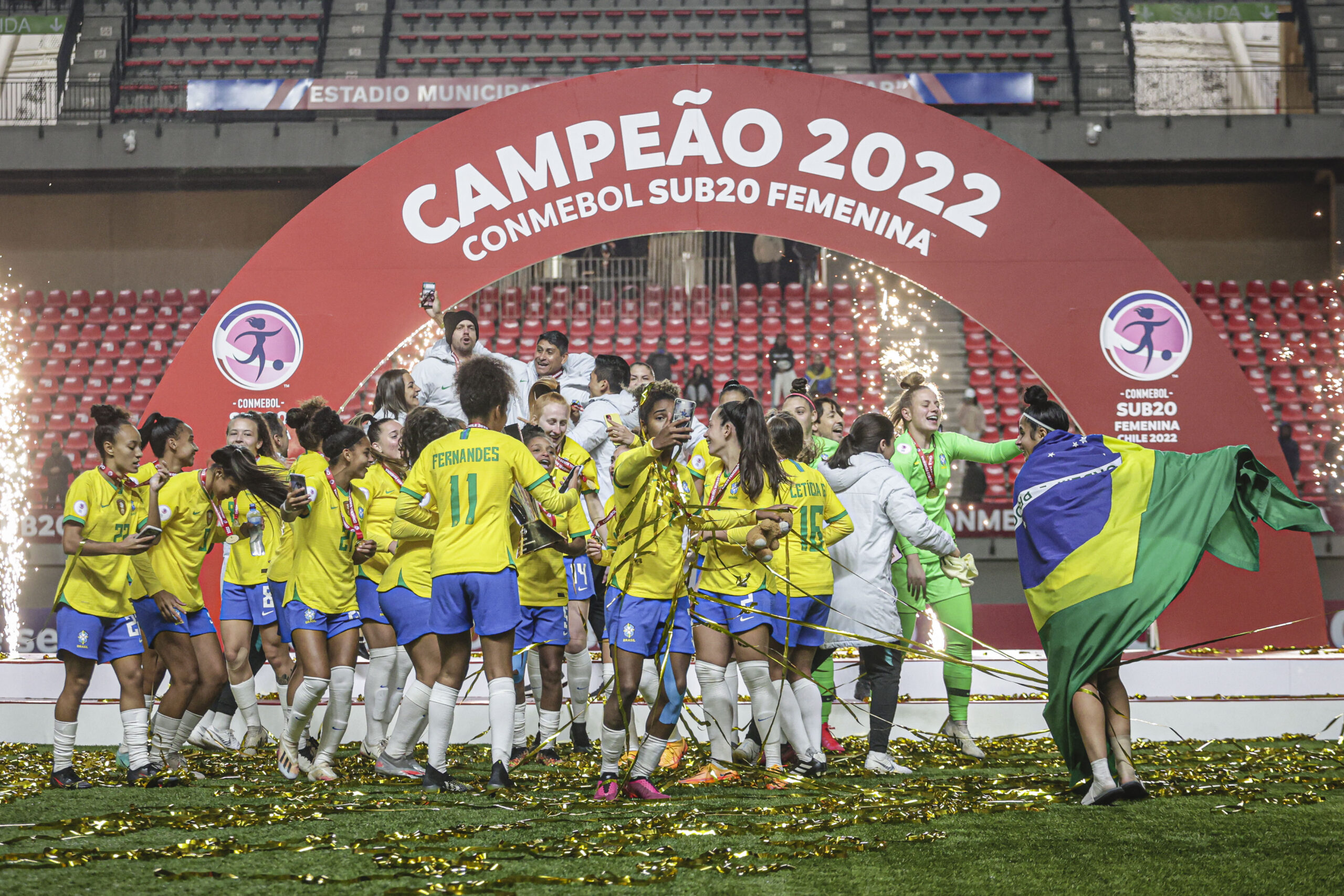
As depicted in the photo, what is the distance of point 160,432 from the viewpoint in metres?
6.21

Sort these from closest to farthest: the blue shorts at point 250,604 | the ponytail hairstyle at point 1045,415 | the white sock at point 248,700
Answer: the ponytail hairstyle at point 1045,415 < the blue shorts at point 250,604 < the white sock at point 248,700

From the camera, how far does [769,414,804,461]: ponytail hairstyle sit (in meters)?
5.80

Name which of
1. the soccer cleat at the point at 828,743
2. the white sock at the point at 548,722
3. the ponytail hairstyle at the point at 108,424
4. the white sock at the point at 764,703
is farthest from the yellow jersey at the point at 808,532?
the ponytail hairstyle at the point at 108,424

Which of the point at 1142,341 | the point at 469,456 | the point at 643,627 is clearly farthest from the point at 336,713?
the point at 1142,341

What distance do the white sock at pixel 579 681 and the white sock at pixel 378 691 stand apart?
95cm

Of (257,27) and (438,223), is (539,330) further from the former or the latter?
(257,27)

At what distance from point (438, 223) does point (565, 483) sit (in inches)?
206

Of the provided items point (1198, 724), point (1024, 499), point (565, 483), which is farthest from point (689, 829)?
point (1198, 724)

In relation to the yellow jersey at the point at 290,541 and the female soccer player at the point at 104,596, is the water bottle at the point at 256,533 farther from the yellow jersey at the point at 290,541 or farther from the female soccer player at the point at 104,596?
Answer: the female soccer player at the point at 104,596

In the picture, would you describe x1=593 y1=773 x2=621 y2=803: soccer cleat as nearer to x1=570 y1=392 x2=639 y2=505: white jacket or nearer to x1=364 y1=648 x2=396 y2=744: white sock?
x1=364 y1=648 x2=396 y2=744: white sock

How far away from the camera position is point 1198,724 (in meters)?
7.50

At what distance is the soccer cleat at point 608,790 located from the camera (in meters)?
4.95

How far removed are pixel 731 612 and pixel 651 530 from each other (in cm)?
51

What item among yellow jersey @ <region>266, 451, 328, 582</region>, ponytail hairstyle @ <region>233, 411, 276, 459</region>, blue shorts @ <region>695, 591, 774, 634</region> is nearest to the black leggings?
blue shorts @ <region>695, 591, 774, 634</region>
